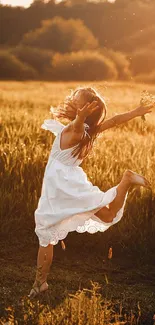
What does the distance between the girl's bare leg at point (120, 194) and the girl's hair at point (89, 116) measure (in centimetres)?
28

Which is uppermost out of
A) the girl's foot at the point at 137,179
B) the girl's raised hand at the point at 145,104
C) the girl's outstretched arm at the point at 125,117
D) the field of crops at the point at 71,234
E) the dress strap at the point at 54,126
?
the girl's raised hand at the point at 145,104

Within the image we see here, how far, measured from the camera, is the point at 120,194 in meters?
3.97

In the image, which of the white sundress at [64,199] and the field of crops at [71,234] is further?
the field of crops at [71,234]

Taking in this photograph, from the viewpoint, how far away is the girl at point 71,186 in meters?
3.86

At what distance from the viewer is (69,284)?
166 inches

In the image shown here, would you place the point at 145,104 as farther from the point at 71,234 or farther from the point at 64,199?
the point at 71,234

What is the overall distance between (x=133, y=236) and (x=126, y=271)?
1.08ft

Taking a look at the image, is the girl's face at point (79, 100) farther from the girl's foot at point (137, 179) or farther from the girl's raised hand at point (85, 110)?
the girl's foot at point (137, 179)

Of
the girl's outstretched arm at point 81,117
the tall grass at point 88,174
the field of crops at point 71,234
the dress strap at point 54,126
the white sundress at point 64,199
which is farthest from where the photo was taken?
the tall grass at point 88,174

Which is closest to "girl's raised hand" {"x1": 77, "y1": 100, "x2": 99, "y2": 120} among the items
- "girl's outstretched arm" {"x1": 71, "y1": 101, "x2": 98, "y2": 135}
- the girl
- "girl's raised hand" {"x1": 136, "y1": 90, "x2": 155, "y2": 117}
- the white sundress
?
"girl's outstretched arm" {"x1": 71, "y1": 101, "x2": 98, "y2": 135}

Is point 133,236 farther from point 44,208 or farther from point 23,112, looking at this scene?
point 23,112

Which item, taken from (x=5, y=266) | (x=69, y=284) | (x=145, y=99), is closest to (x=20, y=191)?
(x=5, y=266)

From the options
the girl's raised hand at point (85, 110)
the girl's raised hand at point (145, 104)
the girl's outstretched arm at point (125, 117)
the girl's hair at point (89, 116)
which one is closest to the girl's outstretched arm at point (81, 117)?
the girl's raised hand at point (85, 110)

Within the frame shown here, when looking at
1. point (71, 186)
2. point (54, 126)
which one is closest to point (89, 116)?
point (54, 126)
